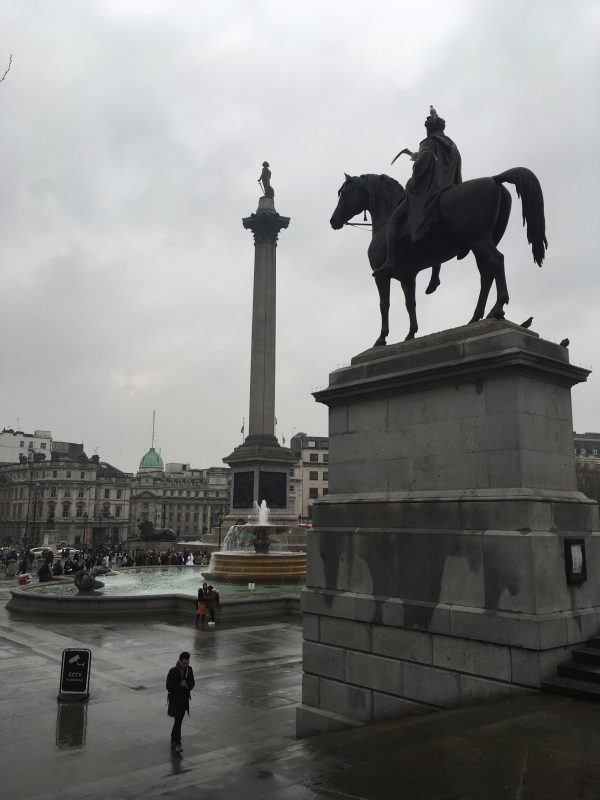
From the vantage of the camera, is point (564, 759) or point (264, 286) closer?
point (564, 759)

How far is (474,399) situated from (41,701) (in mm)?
9570

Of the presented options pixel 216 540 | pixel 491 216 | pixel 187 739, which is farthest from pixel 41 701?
pixel 216 540

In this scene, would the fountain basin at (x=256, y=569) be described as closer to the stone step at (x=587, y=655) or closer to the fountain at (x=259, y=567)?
the fountain at (x=259, y=567)

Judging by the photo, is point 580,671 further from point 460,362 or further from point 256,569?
point 256,569

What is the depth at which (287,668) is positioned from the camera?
587 inches

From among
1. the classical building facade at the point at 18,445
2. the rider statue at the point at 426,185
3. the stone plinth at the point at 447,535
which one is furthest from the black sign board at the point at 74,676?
the classical building facade at the point at 18,445

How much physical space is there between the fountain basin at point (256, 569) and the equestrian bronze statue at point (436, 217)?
75.0 feet

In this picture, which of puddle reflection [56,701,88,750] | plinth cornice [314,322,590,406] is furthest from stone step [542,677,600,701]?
puddle reflection [56,701,88,750]

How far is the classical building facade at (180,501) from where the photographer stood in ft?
490

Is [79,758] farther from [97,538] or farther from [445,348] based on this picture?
[97,538]

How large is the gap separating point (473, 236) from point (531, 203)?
0.93m

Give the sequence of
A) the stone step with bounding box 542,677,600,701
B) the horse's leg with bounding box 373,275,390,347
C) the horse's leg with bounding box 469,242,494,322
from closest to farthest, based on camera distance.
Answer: the stone step with bounding box 542,677,600,701
the horse's leg with bounding box 469,242,494,322
the horse's leg with bounding box 373,275,390,347

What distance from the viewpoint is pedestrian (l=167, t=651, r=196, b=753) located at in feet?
31.3

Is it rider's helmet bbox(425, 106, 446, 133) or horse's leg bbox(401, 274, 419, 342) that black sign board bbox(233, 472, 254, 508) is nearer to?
horse's leg bbox(401, 274, 419, 342)
